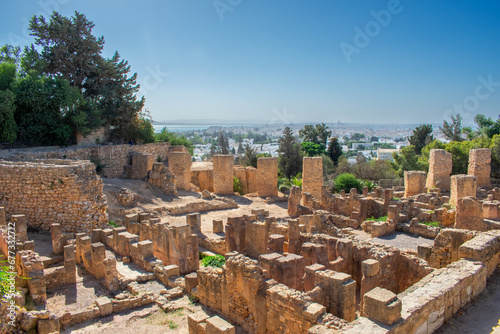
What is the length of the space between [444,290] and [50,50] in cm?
2786

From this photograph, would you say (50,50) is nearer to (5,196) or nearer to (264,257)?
(5,196)

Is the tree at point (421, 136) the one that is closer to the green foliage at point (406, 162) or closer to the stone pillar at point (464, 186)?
the green foliage at point (406, 162)

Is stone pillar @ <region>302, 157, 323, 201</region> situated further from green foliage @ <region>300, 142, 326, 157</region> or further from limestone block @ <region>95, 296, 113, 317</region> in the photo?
green foliage @ <region>300, 142, 326, 157</region>

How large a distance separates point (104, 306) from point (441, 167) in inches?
844

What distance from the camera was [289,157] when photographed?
138 feet

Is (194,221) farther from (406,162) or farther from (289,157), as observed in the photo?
(406,162)

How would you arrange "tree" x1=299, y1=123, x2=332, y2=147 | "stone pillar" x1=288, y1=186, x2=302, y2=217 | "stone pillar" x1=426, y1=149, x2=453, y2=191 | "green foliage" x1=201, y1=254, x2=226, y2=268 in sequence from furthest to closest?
"tree" x1=299, y1=123, x2=332, y2=147, "stone pillar" x1=426, y1=149, x2=453, y2=191, "stone pillar" x1=288, y1=186, x2=302, y2=217, "green foliage" x1=201, y1=254, x2=226, y2=268

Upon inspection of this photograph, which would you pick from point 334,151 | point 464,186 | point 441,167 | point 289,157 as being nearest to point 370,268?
point 464,186

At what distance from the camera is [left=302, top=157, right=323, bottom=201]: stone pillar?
21656 millimetres

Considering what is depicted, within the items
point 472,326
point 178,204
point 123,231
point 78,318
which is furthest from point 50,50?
point 472,326

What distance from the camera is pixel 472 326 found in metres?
6.02

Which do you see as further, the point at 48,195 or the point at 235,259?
the point at 48,195

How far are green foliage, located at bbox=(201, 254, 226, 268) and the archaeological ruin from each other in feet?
0.56

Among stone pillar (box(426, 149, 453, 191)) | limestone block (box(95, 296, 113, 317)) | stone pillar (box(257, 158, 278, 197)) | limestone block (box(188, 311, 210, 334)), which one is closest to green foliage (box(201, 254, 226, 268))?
limestone block (box(95, 296, 113, 317))
